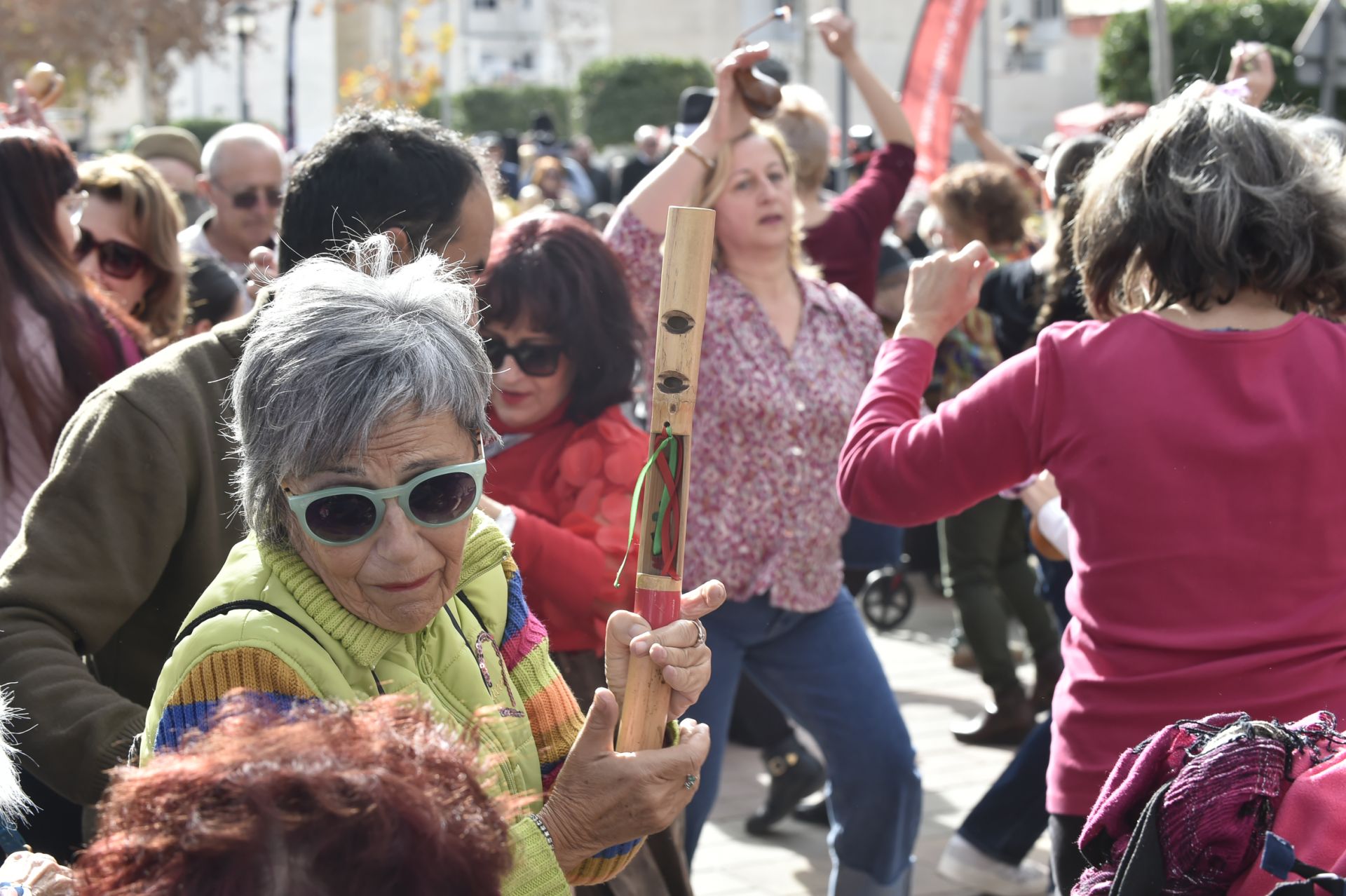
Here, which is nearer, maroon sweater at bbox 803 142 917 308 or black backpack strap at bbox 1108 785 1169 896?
black backpack strap at bbox 1108 785 1169 896

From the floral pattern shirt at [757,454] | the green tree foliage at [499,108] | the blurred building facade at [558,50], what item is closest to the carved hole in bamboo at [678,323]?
the floral pattern shirt at [757,454]

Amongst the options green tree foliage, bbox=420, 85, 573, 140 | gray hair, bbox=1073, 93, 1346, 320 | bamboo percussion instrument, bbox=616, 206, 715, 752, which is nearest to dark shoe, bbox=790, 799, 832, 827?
gray hair, bbox=1073, 93, 1346, 320

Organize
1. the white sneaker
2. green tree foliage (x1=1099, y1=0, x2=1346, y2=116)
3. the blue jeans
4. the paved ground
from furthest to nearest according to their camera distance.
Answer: green tree foliage (x1=1099, y1=0, x2=1346, y2=116) → the paved ground → the white sneaker → the blue jeans

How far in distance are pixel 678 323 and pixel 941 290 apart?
0.98 m

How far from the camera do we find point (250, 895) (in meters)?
1.21

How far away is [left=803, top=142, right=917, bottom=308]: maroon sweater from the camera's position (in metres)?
4.82

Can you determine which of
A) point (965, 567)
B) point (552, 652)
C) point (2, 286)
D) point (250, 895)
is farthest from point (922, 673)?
point (250, 895)

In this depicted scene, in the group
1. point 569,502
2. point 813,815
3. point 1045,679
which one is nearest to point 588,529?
point 569,502

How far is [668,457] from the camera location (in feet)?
6.01

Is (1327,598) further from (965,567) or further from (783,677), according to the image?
(965,567)

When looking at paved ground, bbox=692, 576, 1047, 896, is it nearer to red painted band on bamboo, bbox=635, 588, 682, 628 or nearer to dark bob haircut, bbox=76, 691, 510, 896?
red painted band on bamboo, bbox=635, 588, 682, 628

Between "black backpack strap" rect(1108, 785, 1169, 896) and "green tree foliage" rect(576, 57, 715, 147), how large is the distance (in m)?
34.5

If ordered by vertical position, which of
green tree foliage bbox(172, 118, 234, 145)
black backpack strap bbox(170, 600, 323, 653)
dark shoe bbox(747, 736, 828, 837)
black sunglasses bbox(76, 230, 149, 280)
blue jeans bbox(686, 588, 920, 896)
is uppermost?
black backpack strap bbox(170, 600, 323, 653)

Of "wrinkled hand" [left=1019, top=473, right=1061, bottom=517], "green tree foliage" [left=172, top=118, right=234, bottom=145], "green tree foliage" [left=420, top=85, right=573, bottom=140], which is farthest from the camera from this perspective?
"green tree foliage" [left=420, top=85, right=573, bottom=140]
